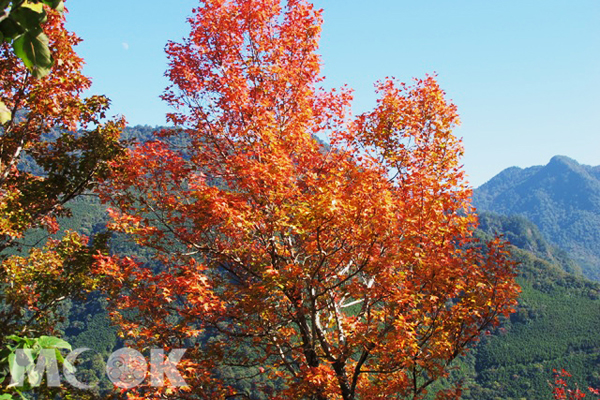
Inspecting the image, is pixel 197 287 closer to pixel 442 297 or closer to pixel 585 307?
pixel 442 297

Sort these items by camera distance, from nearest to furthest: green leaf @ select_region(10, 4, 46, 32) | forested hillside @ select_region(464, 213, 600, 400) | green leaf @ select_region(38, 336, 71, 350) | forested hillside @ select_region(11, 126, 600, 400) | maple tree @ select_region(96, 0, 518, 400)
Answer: green leaf @ select_region(10, 4, 46, 32)
green leaf @ select_region(38, 336, 71, 350)
maple tree @ select_region(96, 0, 518, 400)
forested hillside @ select_region(464, 213, 600, 400)
forested hillside @ select_region(11, 126, 600, 400)

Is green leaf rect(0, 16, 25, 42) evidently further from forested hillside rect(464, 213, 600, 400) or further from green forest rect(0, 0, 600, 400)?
forested hillside rect(464, 213, 600, 400)

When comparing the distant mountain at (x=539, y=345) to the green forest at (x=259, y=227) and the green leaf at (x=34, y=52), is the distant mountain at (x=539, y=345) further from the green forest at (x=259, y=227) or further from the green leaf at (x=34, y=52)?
the green leaf at (x=34, y=52)

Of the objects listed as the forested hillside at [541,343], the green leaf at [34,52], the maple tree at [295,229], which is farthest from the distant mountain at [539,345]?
the green leaf at [34,52]

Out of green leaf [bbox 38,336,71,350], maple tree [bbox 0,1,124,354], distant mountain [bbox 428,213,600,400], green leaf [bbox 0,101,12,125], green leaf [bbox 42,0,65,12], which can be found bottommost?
distant mountain [bbox 428,213,600,400]

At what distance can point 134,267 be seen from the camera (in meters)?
7.61

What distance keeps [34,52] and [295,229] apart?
5.00 metres

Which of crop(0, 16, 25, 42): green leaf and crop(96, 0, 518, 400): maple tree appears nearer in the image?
crop(0, 16, 25, 42): green leaf

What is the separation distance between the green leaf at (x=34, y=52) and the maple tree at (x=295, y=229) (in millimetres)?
4477

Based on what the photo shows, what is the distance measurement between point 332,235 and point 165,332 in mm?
3279

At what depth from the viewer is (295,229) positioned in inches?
245

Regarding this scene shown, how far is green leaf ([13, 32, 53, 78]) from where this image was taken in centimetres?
133

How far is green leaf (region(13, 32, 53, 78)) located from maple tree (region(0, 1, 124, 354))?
604cm

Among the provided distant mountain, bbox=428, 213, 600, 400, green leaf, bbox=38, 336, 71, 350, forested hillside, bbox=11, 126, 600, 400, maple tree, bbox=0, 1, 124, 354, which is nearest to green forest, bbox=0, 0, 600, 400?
maple tree, bbox=0, 1, 124, 354
